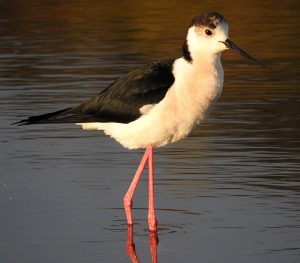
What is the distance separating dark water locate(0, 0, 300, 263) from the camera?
8.59 meters

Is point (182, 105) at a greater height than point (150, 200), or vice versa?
point (182, 105)

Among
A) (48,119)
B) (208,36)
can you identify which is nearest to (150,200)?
(48,119)

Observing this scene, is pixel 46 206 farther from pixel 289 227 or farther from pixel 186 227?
pixel 289 227

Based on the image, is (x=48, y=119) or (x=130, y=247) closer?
(x=130, y=247)

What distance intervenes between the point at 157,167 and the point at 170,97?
1.90 m

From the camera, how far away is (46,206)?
9602mm

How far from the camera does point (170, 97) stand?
362 inches

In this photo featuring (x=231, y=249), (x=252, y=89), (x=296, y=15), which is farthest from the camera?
(x=296, y=15)

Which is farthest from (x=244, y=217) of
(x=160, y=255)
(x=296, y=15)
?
(x=296, y=15)

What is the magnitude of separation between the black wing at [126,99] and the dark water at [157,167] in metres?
0.69

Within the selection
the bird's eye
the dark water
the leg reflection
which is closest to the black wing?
the bird's eye

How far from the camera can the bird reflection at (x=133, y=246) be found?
8344 mm

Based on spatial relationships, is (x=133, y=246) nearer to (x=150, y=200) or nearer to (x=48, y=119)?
(x=150, y=200)

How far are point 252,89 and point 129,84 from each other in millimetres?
5606
